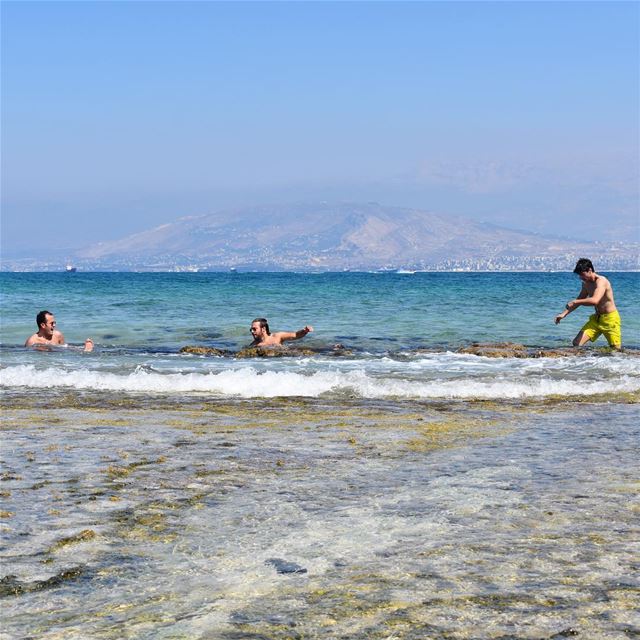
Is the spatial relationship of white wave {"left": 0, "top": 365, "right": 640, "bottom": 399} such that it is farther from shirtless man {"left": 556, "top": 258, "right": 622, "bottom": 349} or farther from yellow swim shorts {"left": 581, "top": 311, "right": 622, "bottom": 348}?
yellow swim shorts {"left": 581, "top": 311, "right": 622, "bottom": 348}

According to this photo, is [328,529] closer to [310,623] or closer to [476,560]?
[476,560]

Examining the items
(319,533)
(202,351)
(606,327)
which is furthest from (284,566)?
(202,351)

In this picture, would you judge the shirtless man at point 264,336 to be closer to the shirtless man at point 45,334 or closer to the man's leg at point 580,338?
the shirtless man at point 45,334

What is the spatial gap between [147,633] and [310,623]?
0.62 metres

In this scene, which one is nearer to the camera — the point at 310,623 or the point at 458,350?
the point at 310,623

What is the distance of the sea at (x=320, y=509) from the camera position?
348 centimetres

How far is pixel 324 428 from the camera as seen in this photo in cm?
879

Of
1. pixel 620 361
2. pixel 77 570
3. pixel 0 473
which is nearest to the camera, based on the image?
pixel 77 570

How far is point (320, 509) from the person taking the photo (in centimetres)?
522

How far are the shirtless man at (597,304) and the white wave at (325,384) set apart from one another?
4.01 metres

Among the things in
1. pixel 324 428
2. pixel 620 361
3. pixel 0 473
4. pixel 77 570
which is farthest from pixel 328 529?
pixel 620 361

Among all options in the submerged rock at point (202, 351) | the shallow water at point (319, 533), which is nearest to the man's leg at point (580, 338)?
the submerged rock at point (202, 351)

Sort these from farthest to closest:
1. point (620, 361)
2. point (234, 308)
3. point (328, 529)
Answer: point (234, 308), point (620, 361), point (328, 529)

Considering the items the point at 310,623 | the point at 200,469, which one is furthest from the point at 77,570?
the point at 200,469
